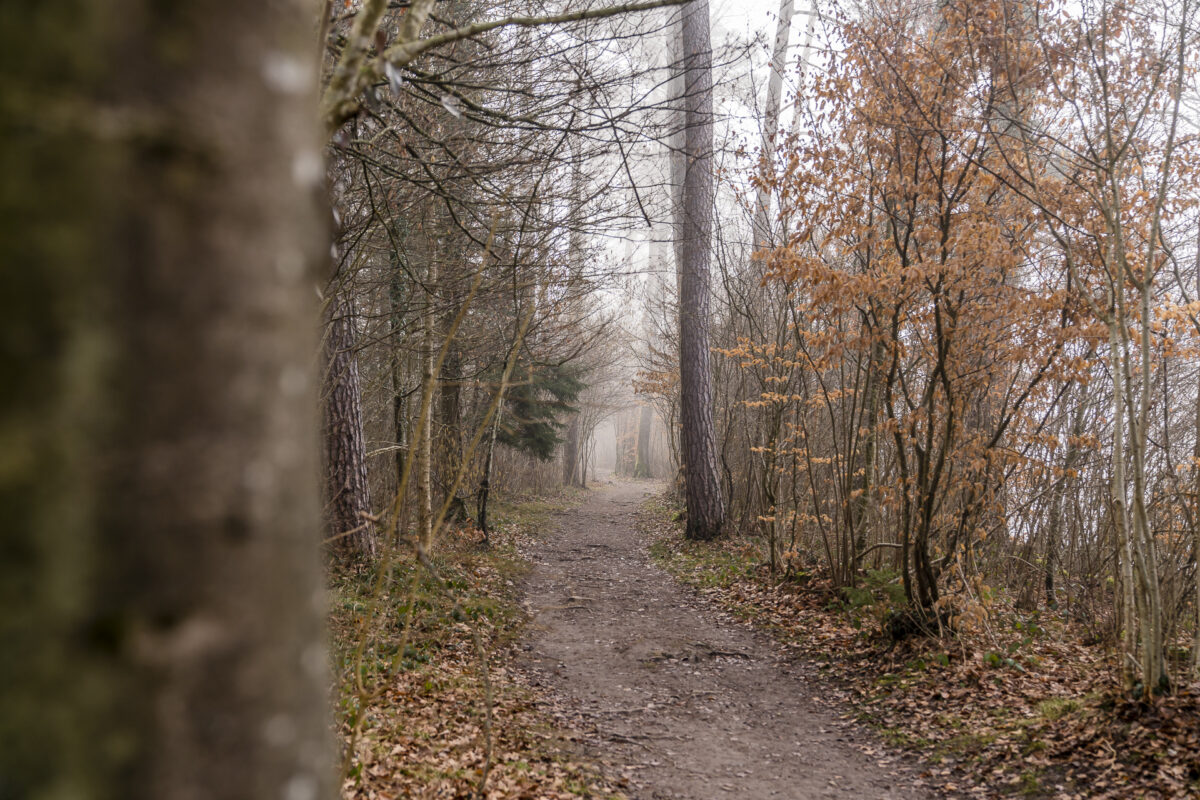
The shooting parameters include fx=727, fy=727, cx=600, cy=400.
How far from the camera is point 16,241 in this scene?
0.49 metres

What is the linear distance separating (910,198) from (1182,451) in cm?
533

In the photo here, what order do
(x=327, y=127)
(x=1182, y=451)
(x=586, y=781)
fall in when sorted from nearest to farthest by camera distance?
(x=327, y=127)
(x=586, y=781)
(x=1182, y=451)

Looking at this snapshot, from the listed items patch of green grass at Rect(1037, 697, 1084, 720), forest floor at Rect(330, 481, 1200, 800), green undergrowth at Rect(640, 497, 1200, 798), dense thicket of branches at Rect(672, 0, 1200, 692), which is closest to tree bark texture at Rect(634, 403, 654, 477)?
forest floor at Rect(330, 481, 1200, 800)

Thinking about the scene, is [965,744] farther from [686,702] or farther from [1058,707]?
[686,702]

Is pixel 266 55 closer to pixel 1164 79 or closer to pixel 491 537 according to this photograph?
pixel 1164 79

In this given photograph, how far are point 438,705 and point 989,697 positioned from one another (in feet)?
12.5

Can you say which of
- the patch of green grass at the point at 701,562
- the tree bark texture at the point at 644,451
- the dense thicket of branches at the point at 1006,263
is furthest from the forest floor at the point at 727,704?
the tree bark texture at the point at 644,451

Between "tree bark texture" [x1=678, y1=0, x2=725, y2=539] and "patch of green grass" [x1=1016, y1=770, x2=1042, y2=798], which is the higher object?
"tree bark texture" [x1=678, y1=0, x2=725, y2=539]

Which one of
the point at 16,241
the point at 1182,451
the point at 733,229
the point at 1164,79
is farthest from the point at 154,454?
the point at 733,229

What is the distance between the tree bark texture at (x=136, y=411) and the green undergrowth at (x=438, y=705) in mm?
1387

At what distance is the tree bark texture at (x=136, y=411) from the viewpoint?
490mm

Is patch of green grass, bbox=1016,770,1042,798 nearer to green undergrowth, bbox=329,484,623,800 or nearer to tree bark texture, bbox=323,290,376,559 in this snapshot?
green undergrowth, bbox=329,484,623,800

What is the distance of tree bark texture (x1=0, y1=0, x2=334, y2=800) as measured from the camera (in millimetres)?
490

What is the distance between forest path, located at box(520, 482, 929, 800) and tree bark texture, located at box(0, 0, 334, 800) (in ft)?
6.10
